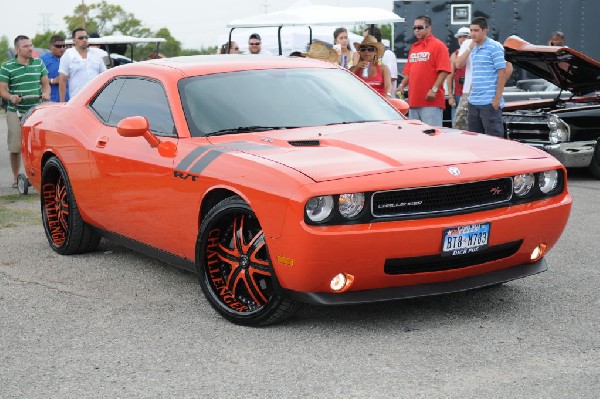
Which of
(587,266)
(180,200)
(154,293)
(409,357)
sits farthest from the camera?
(587,266)

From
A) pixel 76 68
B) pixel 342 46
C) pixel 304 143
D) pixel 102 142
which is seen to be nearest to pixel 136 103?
pixel 102 142

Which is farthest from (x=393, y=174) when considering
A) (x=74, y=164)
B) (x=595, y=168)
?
(x=595, y=168)

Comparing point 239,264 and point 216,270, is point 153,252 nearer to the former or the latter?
point 216,270

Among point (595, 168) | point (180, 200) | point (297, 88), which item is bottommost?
point (595, 168)

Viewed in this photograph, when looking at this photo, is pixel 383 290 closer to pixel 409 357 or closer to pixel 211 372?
pixel 409 357

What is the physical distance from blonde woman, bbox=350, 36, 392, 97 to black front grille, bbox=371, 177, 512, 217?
21.8 feet

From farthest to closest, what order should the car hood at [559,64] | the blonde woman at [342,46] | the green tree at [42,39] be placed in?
the green tree at [42,39], the blonde woman at [342,46], the car hood at [559,64]

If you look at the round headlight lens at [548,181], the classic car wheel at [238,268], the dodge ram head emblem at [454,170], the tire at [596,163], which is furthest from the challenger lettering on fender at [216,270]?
the tire at [596,163]

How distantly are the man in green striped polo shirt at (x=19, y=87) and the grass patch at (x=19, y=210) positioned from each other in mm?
1022

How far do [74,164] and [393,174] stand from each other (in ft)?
9.54

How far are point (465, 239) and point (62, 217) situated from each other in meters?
3.54

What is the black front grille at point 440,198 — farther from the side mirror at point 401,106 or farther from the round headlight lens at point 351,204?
the side mirror at point 401,106

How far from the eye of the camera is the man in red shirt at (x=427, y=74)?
1180cm

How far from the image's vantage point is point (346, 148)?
17.5ft
